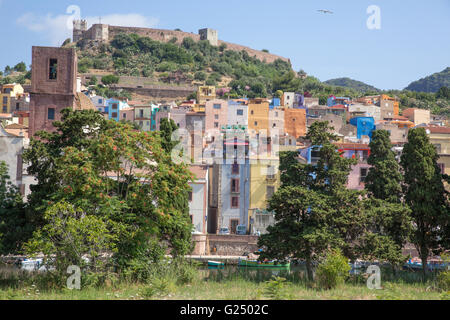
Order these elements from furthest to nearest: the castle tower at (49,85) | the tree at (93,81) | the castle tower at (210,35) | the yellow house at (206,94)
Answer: the castle tower at (210,35) → the tree at (93,81) → the yellow house at (206,94) → the castle tower at (49,85)

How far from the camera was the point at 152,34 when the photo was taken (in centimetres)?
12525

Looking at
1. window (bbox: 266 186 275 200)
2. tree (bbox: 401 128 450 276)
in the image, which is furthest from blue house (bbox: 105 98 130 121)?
tree (bbox: 401 128 450 276)

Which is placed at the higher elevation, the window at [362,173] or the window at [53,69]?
the window at [53,69]

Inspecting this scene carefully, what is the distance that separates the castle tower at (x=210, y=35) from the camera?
130 metres

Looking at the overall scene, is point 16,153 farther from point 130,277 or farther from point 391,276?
point 391,276

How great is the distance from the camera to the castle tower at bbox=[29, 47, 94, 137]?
2575cm

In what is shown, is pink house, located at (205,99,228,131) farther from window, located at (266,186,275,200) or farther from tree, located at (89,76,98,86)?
tree, located at (89,76,98,86)

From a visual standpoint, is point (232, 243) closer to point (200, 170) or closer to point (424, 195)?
point (200, 170)

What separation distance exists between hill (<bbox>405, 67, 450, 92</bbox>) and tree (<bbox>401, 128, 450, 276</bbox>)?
148183 millimetres

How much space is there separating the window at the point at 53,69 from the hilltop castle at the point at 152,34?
321ft

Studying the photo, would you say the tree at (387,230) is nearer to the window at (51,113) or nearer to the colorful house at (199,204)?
the colorful house at (199,204)

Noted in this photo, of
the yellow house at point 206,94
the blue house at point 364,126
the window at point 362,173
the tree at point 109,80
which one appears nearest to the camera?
the window at point 362,173

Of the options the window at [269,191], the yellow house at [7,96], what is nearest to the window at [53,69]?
the window at [269,191]

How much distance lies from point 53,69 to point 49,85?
0.82 m
